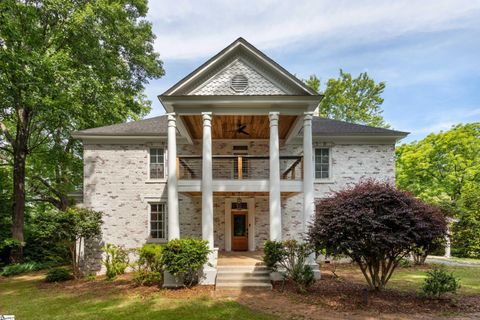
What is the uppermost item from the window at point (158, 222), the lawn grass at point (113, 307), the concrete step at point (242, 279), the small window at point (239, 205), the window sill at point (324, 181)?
Answer: the window sill at point (324, 181)

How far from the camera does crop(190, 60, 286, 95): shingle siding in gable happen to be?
1075 cm

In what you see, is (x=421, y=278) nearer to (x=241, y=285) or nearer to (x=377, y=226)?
(x=377, y=226)

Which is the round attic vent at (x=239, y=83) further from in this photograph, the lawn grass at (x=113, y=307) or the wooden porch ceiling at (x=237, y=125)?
the lawn grass at (x=113, y=307)

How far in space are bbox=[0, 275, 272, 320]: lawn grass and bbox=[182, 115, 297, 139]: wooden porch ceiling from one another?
6.61 metres

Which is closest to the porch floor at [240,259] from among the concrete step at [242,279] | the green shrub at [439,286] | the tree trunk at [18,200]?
the concrete step at [242,279]

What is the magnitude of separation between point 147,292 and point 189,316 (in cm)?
290

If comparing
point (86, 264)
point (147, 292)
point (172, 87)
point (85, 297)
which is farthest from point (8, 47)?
point (147, 292)

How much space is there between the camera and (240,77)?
10.9 m

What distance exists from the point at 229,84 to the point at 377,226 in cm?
687

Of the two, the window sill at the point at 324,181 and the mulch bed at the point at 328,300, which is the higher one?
the window sill at the point at 324,181

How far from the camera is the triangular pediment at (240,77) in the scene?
34.9ft

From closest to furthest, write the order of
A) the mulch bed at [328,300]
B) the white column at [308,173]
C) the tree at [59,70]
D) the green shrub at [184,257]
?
the mulch bed at [328,300] < the green shrub at [184,257] < the white column at [308,173] < the tree at [59,70]

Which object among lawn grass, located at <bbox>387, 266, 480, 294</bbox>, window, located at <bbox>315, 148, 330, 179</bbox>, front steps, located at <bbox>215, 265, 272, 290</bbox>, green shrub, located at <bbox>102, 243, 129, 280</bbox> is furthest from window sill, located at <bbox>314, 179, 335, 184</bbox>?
green shrub, located at <bbox>102, 243, 129, 280</bbox>

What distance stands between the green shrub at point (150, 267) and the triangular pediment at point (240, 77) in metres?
5.58
